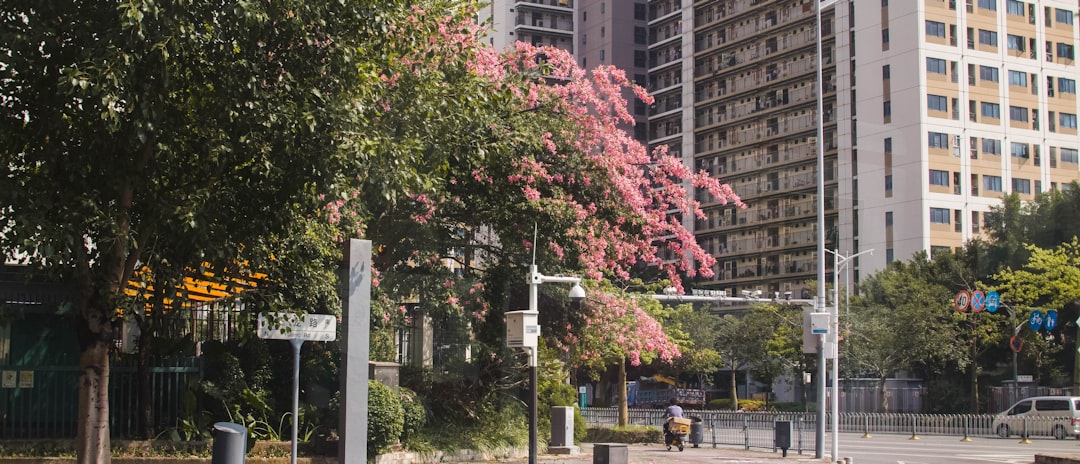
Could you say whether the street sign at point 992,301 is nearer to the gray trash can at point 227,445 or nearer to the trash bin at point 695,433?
the trash bin at point 695,433

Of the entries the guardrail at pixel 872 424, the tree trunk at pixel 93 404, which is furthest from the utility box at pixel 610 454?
the guardrail at pixel 872 424

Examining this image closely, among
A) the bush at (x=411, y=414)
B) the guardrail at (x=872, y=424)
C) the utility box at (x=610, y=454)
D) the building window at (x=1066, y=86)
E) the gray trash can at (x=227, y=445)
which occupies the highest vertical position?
the building window at (x=1066, y=86)

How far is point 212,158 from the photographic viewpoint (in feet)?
44.8

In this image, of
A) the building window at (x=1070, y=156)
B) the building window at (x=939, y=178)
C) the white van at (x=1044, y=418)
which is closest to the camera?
the white van at (x=1044, y=418)

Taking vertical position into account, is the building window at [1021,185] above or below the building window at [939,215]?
above

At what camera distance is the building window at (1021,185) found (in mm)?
69812

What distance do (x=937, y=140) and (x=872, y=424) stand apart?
25201mm

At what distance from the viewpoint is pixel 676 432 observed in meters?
34.3

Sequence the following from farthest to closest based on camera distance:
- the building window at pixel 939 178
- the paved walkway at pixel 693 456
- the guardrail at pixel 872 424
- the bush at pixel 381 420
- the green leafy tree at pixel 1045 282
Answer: the building window at pixel 939 178 < the green leafy tree at pixel 1045 282 < the guardrail at pixel 872 424 < the paved walkway at pixel 693 456 < the bush at pixel 381 420

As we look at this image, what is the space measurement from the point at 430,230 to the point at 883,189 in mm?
51911

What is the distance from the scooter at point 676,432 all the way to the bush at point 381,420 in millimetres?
14391

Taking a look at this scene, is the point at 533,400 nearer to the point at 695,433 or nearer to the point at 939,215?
the point at 695,433

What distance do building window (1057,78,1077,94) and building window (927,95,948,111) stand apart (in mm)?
8536

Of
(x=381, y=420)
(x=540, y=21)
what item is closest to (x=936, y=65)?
(x=540, y=21)
